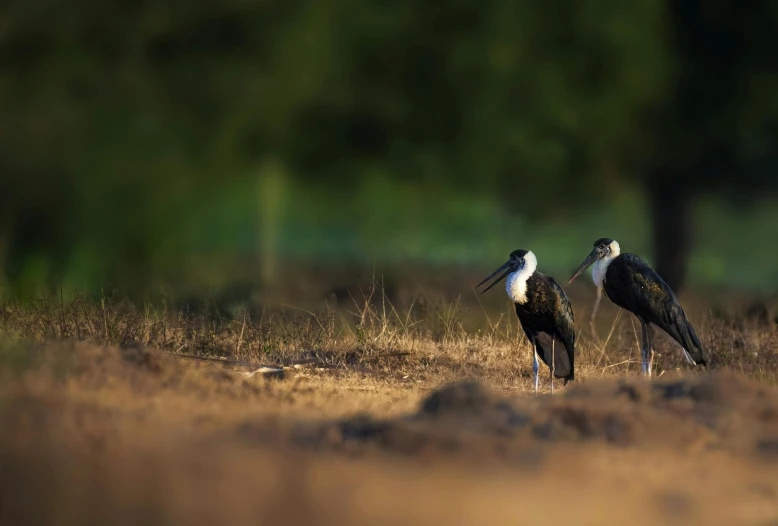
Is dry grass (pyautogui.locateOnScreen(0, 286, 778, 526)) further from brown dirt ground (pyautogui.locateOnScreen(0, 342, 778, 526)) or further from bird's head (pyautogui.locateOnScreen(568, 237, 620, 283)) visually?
bird's head (pyautogui.locateOnScreen(568, 237, 620, 283))

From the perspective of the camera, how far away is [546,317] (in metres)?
8.01

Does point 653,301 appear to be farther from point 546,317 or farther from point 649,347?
point 546,317

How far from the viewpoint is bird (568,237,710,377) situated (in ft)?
27.3

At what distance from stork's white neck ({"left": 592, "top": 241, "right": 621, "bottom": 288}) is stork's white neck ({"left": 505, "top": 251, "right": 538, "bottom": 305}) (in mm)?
1013

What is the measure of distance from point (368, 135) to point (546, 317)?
5861mm

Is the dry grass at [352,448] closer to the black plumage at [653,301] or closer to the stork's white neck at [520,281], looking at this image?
the stork's white neck at [520,281]

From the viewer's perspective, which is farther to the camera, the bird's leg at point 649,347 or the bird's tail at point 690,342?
the bird's leg at point 649,347

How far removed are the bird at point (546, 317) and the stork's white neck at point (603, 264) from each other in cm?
104

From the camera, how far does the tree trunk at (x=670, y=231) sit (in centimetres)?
1527

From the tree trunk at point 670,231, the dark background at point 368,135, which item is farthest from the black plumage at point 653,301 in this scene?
the tree trunk at point 670,231

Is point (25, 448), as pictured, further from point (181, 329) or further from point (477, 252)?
point (477, 252)

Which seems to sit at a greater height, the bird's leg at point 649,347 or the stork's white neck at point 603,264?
the stork's white neck at point 603,264

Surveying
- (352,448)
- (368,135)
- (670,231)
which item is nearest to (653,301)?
(352,448)

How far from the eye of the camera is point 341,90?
491 inches
